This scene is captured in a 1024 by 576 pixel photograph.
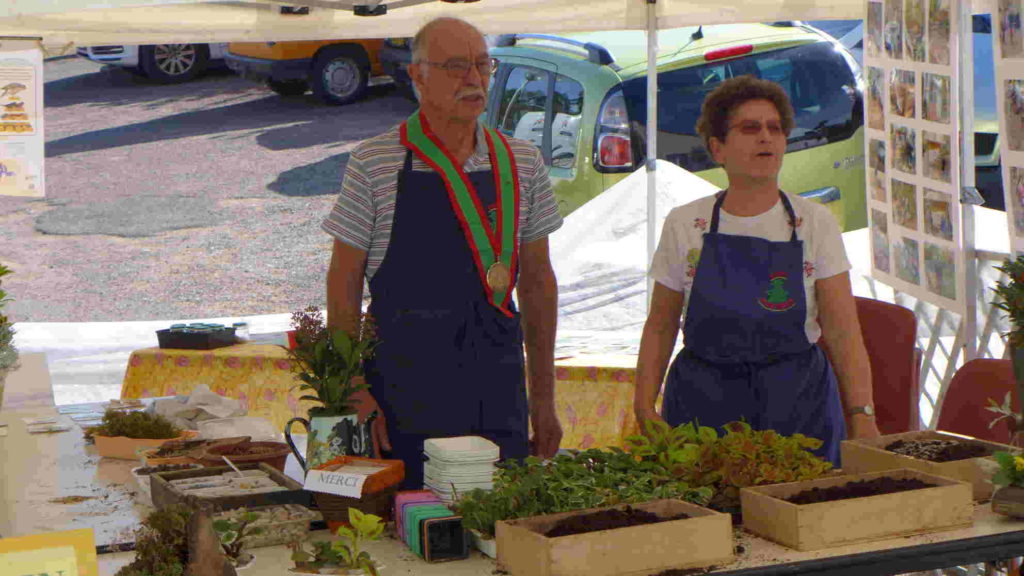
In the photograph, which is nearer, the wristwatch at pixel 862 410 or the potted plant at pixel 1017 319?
the potted plant at pixel 1017 319

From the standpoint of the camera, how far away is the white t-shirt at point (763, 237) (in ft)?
9.64

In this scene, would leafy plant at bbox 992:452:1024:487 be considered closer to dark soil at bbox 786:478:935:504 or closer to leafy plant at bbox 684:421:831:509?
dark soil at bbox 786:478:935:504

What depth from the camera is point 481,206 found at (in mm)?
2789

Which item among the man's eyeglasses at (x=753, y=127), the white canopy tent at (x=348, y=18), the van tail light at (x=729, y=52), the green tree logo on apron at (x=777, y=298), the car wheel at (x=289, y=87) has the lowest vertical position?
the green tree logo on apron at (x=777, y=298)

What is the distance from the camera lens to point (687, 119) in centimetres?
888

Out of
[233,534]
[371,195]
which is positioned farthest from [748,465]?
[371,195]

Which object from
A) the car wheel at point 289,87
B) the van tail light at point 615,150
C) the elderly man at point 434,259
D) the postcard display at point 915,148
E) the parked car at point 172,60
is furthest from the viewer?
the parked car at point 172,60

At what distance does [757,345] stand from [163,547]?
148 centimetres

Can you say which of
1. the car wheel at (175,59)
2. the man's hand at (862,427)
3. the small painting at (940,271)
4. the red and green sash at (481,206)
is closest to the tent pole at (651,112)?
the small painting at (940,271)

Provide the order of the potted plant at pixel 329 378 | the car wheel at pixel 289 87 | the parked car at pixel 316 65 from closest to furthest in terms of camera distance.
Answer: the potted plant at pixel 329 378, the parked car at pixel 316 65, the car wheel at pixel 289 87

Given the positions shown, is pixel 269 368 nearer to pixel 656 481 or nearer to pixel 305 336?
pixel 305 336

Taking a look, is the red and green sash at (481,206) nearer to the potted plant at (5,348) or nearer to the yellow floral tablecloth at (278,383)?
the potted plant at (5,348)

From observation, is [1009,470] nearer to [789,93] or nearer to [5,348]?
[5,348]

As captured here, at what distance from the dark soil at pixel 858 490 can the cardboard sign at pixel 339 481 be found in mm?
728
